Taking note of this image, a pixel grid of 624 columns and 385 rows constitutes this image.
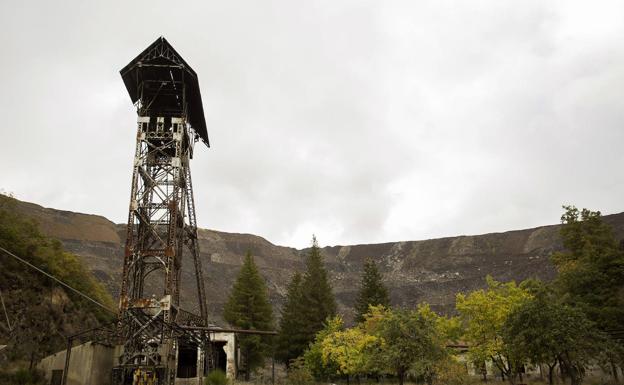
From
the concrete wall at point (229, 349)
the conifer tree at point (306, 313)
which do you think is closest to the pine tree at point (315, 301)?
the conifer tree at point (306, 313)

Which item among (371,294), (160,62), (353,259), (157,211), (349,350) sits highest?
(353,259)

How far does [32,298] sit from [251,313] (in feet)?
70.8

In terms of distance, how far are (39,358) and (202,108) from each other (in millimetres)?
21560

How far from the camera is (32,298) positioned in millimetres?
31516

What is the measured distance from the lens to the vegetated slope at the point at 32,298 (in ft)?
94.8

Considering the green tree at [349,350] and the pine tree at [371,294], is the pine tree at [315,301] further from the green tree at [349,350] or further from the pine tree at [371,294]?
the green tree at [349,350]

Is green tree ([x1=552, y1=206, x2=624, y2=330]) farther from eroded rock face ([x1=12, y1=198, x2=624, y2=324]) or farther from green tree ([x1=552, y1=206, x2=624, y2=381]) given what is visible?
eroded rock face ([x1=12, y1=198, x2=624, y2=324])

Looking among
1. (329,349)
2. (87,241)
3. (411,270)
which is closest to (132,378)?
(329,349)

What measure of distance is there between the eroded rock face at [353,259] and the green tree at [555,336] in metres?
58.3

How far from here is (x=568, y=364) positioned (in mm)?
24844

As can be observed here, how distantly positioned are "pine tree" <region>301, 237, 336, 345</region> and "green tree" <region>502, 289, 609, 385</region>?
74.9 feet

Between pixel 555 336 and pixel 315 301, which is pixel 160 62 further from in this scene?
pixel 555 336

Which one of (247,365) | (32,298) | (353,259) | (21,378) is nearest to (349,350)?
(247,365)

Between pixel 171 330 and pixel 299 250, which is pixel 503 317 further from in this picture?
pixel 299 250
